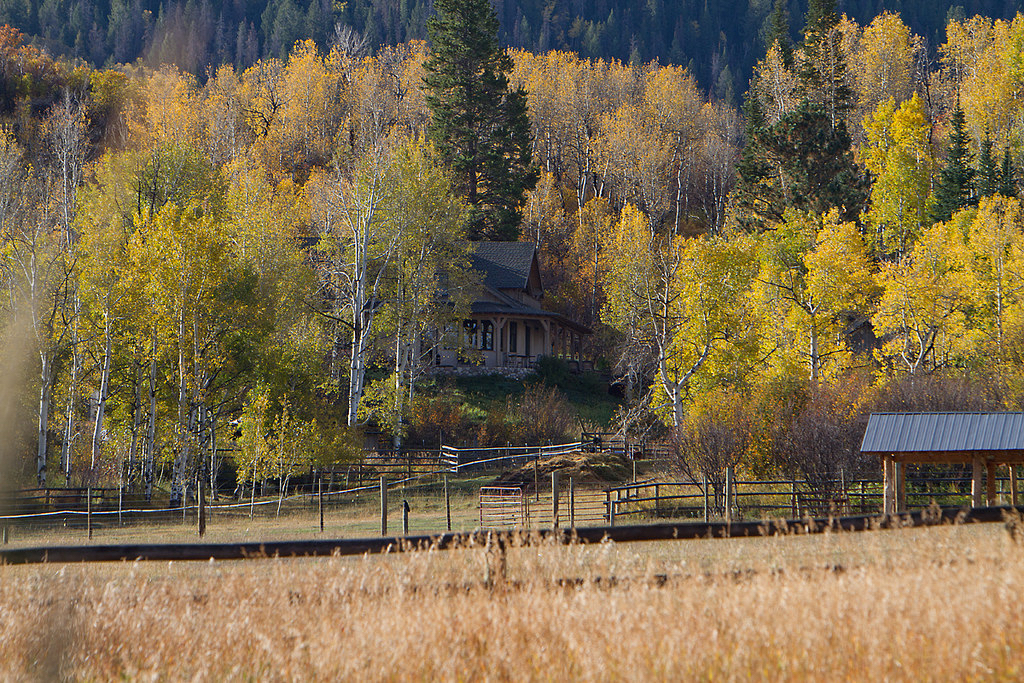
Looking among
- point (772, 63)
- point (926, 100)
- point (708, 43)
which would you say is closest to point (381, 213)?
point (772, 63)

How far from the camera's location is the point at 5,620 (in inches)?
357

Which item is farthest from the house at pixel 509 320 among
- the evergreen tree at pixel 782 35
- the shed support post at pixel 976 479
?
the shed support post at pixel 976 479

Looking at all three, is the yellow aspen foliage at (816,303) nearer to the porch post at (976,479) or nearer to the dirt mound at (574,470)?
the dirt mound at (574,470)

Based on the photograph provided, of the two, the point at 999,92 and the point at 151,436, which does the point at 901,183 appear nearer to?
the point at 999,92

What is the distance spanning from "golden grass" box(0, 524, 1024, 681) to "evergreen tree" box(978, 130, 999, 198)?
147 feet

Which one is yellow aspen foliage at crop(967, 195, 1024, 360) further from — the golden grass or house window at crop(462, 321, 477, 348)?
the golden grass

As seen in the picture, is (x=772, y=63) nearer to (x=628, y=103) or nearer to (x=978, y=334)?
(x=628, y=103)

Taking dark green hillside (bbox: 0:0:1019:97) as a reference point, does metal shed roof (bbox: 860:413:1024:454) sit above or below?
below

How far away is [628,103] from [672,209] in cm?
956

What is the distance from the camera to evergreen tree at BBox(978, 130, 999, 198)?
5002 centimetres

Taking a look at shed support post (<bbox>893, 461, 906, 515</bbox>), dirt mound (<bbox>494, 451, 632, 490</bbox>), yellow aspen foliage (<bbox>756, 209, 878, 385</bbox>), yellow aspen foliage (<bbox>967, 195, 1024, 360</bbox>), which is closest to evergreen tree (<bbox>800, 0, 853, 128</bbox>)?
yellow aspen foliage (<bbox>967, 195, 1024, 360</bbox>)

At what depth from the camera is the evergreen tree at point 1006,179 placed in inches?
1983

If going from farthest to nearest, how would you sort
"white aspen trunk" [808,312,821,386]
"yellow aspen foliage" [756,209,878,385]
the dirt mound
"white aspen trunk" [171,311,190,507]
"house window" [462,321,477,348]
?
Result: 1. "house window" [462,321,477,348]
2. "yellow aspen foliage" [756,209,878,385]
3. "white aspen trunk" [808,312,821,386]
4. the dirt mound
5. "white aspen trunk" [171,311,190,507]

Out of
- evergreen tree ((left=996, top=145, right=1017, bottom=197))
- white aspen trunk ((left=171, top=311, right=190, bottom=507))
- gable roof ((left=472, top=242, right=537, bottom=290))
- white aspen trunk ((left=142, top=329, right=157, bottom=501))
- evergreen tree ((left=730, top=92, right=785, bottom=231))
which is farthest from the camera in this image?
gable roof ((left=472, top=242, right=537, bottom=290))
